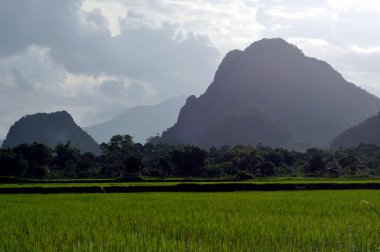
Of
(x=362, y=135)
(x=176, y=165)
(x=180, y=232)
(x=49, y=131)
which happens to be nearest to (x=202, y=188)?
(x=180, y=232)

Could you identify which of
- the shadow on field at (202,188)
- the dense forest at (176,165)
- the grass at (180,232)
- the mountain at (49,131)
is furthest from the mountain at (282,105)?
the grass at (180,232)

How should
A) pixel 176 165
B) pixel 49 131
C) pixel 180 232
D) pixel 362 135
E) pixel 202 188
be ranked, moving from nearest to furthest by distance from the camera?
pixel 180 232, pixel 202 188, pixel 176 165, pixel 362 135, pixel 49 131

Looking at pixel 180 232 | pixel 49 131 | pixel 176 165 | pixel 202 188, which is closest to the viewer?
pixel 180 232

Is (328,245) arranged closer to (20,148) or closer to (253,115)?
(20,148)

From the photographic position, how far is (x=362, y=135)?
136125 millimetres

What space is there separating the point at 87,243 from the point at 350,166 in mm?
52148

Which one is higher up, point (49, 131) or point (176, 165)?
point (49, 131)

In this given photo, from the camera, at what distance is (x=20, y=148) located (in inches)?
2280

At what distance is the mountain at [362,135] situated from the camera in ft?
433

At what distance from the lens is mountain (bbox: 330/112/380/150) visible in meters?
132

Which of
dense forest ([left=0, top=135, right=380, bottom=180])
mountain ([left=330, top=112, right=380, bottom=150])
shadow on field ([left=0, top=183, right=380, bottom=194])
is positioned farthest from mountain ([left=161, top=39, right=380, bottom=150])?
shadow on field ([left=0, top=183, right=380, bottom=194])

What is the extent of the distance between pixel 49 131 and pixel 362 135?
4598 inches

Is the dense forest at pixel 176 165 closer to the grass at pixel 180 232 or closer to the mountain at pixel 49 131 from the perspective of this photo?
the grass at pixel 180 232

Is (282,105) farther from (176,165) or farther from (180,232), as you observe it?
(180,232)
